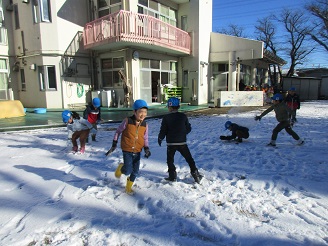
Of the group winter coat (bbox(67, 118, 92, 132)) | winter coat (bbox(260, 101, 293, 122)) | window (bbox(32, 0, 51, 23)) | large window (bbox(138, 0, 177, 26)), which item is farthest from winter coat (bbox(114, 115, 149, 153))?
window (bbox(32, 0, 51, 23))

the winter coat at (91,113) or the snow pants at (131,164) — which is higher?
the winter coat at (91,113)

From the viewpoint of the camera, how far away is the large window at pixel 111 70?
15.1 meters

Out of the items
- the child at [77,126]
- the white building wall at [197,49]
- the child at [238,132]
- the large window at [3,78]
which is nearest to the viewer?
the child at [77,126]

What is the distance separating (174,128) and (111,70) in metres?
12.7

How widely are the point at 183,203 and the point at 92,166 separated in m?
2.29

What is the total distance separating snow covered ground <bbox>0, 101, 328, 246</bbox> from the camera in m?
2.55

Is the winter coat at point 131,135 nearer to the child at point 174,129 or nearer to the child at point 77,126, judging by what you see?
the child at point 174,129

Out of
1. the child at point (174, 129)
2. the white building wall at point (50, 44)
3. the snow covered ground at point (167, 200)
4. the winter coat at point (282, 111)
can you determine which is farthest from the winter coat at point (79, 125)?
the white building wall at point (50, 44)

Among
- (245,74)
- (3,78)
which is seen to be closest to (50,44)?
(3,78)

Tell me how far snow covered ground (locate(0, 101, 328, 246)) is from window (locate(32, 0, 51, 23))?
11.5 m

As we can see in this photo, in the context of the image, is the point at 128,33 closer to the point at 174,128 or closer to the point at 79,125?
the point at 79,125

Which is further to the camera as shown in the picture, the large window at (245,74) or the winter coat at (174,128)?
the large window at (245,74)

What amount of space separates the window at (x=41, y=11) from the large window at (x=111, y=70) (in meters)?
4.08

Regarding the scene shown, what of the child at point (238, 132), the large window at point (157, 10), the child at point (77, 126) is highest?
the large window at point (157, 10)
